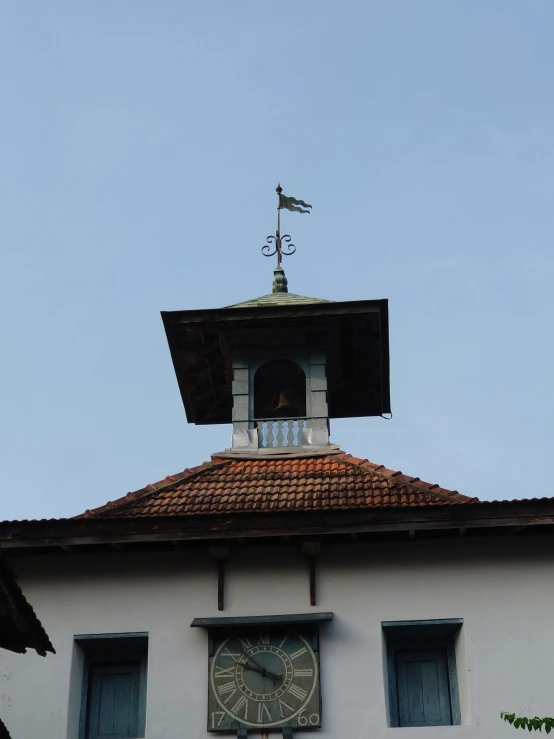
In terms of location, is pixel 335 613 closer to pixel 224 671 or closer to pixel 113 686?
pixel 224 671

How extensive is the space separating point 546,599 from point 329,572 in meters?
2.47

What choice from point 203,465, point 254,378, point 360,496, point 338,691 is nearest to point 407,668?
point 338,691

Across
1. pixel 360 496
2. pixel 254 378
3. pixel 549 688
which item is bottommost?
pixel 549 688

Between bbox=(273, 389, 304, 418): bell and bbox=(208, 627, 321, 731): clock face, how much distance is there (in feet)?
17.7

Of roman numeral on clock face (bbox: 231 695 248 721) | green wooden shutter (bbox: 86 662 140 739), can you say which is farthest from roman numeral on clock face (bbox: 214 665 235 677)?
green wooden shutter (bbox: 86 662 140 739)

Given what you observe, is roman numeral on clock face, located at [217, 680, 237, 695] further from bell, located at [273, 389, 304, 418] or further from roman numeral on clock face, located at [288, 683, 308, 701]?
bell, located at [273, 389, 304, 418]

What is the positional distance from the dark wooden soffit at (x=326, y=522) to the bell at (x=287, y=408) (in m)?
4.78

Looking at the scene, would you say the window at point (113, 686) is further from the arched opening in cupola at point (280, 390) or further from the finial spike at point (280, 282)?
the finial spike at point (280, 282)

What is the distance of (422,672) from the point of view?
1568cm

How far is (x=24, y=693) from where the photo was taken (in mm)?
15266

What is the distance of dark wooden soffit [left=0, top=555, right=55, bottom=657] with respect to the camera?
12.1m

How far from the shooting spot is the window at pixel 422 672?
50.0ft

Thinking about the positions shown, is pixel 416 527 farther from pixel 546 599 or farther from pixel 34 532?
pixel 34 532

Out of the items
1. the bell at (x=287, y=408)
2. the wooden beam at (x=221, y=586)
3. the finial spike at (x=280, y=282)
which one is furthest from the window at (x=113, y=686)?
the finial spike at (x=280, y=282)
